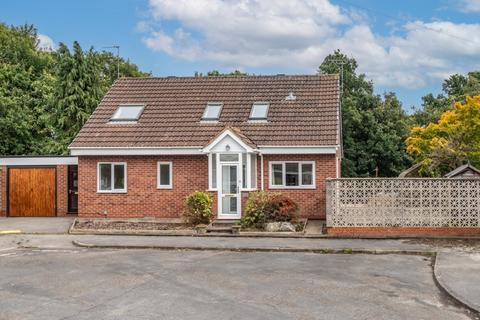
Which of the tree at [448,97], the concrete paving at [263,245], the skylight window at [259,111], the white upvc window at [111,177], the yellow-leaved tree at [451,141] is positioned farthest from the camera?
the tree at [448,97]

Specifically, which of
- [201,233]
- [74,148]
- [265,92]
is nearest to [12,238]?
[74,148]

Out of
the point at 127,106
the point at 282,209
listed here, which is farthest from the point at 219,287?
the point at 127,106

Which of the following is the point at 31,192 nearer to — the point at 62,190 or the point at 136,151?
the point at 62,190

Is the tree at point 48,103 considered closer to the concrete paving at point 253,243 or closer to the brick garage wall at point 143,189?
the brick garage wall at point 143,189

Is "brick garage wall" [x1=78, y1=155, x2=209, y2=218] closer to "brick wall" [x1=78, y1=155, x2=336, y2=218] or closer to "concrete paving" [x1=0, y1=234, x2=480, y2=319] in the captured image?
"brick wall" [x1=78, y1=155, x2=336, y2=218]

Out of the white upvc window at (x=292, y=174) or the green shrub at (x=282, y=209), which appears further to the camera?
the white upvc window at (x=292, y=174)

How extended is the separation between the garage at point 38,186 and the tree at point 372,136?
20.2 meters

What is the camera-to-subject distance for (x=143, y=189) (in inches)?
878

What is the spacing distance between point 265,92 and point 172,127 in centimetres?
452

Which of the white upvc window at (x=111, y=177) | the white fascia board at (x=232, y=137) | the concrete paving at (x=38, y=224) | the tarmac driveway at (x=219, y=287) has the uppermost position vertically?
the white fascia board at (x=232, y=137)

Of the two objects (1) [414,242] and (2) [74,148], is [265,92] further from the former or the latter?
(1) [414,242]

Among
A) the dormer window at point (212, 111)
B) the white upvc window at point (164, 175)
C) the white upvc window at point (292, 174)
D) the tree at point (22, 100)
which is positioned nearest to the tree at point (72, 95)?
the tree at point (22, 100)

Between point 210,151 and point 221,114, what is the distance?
9.16ft

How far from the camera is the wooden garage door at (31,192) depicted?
79.0ft
